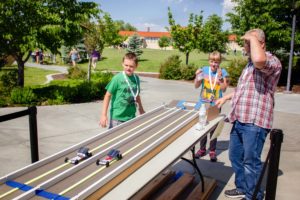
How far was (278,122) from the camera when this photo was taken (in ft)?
32.2

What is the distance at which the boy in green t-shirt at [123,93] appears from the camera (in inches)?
184

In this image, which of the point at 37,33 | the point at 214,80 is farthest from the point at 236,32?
the point at 214,80

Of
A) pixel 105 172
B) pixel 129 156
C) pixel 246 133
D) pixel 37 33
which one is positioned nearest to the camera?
pixel 105 172

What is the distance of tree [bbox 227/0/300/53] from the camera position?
664 inches

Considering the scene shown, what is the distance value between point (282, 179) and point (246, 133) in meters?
2.03

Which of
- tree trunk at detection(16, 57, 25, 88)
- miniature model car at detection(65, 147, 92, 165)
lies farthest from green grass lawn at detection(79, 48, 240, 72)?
miniature model car at detection(65, 147, 92, 165)

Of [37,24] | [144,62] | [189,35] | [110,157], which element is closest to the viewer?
[110,157]

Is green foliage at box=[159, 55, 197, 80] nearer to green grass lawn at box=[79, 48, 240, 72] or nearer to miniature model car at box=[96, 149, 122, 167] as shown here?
green grass lawn at box=[79, 48, 240, 72]

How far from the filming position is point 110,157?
2.93 meters

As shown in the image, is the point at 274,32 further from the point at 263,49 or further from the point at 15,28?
the point at 263,49

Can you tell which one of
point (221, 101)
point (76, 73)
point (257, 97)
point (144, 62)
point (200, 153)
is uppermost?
point (257, 97)

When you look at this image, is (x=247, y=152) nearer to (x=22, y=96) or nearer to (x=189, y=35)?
(x=22, y=96)

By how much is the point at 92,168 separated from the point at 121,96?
6.75ft

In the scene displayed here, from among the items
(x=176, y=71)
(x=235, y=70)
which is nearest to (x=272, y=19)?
(x=235, y=70)
